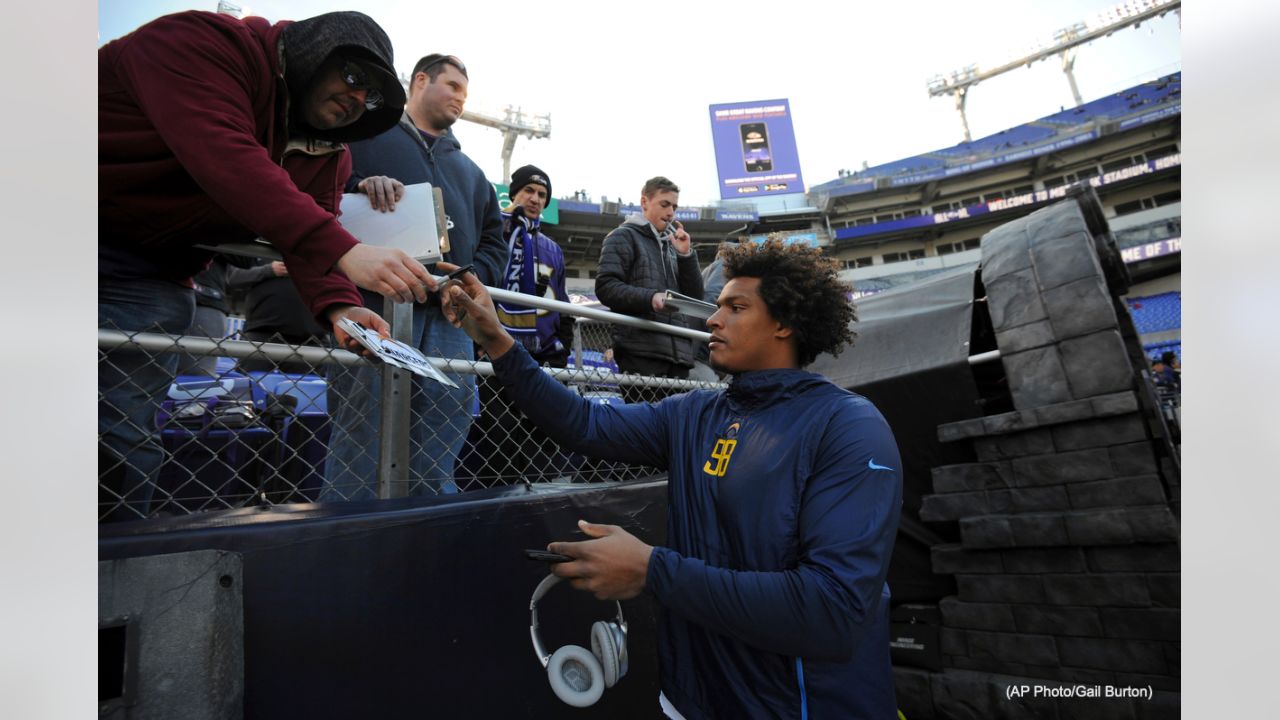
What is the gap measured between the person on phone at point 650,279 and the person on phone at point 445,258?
0.72m

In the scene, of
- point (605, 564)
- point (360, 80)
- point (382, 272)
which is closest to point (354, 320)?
point (382, 272)

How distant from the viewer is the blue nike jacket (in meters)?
1.39

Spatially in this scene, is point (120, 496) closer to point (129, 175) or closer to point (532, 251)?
point (129, 175)

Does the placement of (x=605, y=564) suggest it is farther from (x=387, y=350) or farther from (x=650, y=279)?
(x=650, y=279)

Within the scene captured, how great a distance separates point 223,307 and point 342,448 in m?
1.73

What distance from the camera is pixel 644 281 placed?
12.6 ft

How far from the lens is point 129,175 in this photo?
1.39 meters

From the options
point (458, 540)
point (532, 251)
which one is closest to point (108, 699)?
point (458, 540)

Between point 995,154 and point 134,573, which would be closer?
point 134,573

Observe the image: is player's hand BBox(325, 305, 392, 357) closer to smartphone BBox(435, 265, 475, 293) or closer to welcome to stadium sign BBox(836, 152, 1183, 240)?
smartphone BBox(435, 265, 475, 293)

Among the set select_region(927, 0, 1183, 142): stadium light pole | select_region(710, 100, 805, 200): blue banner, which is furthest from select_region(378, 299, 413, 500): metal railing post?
select_region(927, 0, 1183, 142): stadium light pole

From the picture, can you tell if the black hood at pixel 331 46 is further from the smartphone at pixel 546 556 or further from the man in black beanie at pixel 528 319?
the man in black beanie at pixel 528 319

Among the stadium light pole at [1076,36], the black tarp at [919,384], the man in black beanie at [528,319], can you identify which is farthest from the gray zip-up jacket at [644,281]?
the stadium light pole at [1076,36]

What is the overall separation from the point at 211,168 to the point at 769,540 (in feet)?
5.07
